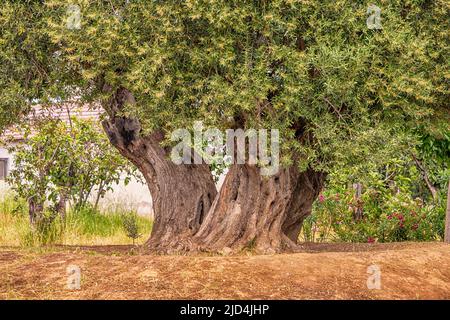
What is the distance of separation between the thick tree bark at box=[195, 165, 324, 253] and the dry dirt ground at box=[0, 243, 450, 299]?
1.58 metres

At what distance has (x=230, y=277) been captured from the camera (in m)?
8.14

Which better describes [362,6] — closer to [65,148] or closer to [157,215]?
[157,215]

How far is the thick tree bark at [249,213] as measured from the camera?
34.4 feet

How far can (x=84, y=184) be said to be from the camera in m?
17.0

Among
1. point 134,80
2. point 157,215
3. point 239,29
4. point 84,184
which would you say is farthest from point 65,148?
point 239,29

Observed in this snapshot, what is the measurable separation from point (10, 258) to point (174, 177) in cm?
304

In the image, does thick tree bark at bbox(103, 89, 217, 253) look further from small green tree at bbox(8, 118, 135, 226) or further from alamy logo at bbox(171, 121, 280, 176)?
small green tree at bbox(8, 118, 135, 226)

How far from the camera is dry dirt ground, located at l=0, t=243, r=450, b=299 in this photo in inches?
309

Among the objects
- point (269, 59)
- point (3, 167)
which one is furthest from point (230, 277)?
point (3, 167)

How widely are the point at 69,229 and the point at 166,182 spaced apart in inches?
169

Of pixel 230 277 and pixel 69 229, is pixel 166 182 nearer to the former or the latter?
pixel 230 277

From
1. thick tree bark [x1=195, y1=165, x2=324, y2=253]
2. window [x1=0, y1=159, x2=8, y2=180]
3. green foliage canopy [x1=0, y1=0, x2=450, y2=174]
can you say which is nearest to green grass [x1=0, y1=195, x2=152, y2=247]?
thick tree bark [x1=195, y1=165, x2=324, y2=253]

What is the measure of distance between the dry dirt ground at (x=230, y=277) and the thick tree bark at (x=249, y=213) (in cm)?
158

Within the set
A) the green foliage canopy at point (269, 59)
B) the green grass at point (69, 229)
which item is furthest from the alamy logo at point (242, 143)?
the green grass at point (69, 229)
